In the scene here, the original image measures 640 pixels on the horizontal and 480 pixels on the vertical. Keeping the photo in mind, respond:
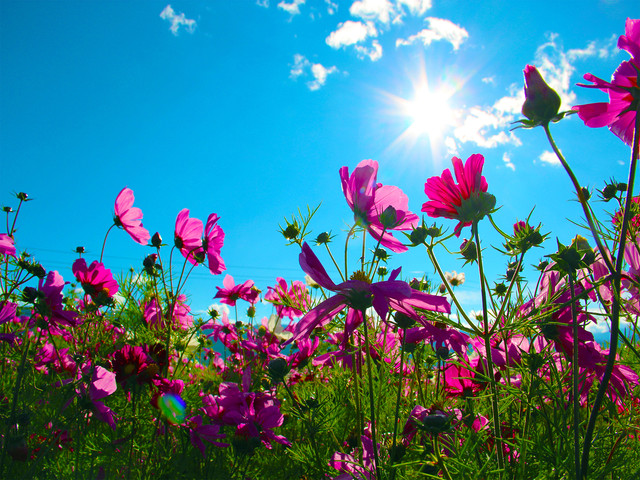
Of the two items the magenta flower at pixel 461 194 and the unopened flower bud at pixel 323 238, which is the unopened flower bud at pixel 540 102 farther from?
the unopened flower bud at pixel 323 238

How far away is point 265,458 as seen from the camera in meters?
1.30

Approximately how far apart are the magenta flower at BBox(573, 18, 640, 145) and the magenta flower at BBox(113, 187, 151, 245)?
1.55 meters

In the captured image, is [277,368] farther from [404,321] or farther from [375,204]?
[375,204]

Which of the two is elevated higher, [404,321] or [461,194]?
[461,194]

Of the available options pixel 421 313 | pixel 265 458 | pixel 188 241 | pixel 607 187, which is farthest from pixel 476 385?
pixel 188 241

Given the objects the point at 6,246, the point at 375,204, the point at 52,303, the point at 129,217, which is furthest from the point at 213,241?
the point at 375,204

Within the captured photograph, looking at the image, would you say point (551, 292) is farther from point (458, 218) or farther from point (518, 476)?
point (518, 476)

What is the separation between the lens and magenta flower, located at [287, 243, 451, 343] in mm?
526

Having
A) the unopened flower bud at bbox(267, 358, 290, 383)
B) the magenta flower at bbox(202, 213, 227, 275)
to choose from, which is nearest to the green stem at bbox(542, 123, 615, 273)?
the unopened flower bud at bbox(267, 358, 290, 383)

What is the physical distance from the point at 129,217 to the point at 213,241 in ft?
1.43

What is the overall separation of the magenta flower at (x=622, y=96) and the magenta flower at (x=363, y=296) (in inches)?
13.8

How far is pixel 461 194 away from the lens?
2.27 ft

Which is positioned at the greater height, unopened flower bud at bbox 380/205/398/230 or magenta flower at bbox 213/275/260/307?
magenta flower at bbox 213/275/260/307

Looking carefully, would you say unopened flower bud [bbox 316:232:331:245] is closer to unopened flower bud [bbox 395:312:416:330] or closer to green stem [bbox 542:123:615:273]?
unopened flower bud [bbox 395:312:416:330]
